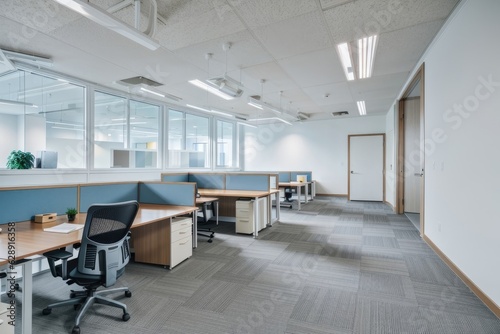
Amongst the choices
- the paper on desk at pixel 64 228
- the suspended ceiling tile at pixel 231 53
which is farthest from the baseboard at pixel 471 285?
the paper on desk at pixel 64 228

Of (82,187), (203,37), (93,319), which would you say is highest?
(203,37)

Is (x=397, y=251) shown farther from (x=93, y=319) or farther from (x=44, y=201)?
(x=44, y=201)

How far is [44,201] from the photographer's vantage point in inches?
97.4

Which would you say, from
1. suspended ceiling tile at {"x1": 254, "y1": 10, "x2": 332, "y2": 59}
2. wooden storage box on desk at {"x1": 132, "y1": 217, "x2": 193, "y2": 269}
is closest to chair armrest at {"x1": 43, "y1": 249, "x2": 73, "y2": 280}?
wooden storage box on desk at {"x1": 132, "y1": 217, "x2": 193, "y2": 269}

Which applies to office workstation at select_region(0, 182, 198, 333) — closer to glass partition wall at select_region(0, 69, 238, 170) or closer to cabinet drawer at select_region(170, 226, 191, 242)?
cabinet drawer at select_region(170, 226, 191, 242)

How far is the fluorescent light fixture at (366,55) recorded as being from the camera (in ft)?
9.71

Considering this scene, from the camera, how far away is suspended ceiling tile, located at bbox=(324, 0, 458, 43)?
2256 millimetres

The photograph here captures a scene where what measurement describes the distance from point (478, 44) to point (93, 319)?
3.72m

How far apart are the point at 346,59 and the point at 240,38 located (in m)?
1.59

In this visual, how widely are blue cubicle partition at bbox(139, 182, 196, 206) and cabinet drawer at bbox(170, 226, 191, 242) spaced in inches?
13.8

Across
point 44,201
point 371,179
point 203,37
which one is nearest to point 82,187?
point 44,201

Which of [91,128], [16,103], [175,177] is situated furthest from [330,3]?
[16,103]

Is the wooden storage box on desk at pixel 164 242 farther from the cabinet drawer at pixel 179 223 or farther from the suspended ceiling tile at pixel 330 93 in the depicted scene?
the suspended ceiling tile at pixel 330 93

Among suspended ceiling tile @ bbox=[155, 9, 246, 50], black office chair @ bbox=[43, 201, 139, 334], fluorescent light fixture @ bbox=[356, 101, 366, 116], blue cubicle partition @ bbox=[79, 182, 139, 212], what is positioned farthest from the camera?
fluorescent light fixture @ bbox=[356, 101, 366, 116]
